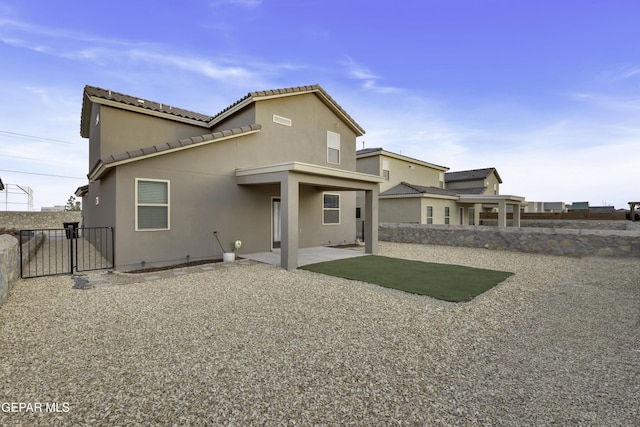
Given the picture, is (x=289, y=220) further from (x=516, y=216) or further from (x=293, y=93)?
(x=516, y=216)

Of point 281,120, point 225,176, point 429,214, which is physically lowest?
point 429,214

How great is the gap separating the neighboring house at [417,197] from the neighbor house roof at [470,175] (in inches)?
198

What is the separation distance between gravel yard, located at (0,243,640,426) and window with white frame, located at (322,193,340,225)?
25.1 feet

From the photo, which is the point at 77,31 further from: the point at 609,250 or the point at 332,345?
the point at 609,250

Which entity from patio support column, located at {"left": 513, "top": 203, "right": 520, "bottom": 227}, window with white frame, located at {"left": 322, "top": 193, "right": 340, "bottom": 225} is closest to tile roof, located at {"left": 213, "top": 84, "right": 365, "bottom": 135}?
window with white frame, located at {"left": 322, "top": 193, "right": 340, "bottom": 225}

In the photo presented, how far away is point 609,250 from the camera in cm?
1012

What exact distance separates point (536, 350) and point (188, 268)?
7.86 metres

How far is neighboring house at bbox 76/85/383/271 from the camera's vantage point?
8.23 meters

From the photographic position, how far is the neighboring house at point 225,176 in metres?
8.23

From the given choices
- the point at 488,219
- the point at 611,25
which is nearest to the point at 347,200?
the point at 611,25

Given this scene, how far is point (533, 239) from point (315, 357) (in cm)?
1165

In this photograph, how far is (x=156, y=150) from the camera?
8.11 m

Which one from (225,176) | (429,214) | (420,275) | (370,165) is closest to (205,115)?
(225,176)

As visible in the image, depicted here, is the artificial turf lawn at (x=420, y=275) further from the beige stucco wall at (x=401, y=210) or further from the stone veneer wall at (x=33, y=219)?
the stone veneer wall at (x=33, y=219)
